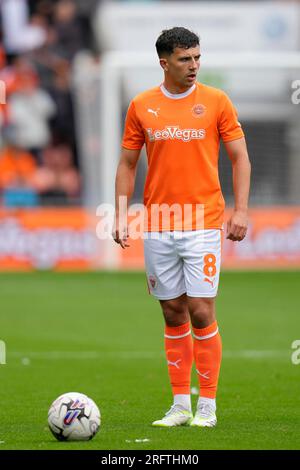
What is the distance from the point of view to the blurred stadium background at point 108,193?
11.0 meters

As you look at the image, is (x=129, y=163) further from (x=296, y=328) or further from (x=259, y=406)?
(x=296, y=328)

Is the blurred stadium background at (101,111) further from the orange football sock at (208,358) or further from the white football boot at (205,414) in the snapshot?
the white football boot at (205,414)

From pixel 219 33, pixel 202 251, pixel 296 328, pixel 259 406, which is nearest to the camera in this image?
pixel 202 251

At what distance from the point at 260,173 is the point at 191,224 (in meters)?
13.6

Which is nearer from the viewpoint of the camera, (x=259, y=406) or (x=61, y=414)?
(x=61, y=414)

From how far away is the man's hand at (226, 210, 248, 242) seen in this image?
7.04 meters

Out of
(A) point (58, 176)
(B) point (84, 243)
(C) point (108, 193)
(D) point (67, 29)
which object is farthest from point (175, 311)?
(D) point (67, 29)

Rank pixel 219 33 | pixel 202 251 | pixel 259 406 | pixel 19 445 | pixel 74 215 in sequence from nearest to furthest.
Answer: pixel 19 445, pixel 202 251, pixel 259 406, pixel 74 215, pixel 219 33

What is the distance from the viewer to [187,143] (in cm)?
723

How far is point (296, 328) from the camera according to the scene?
13000 mm

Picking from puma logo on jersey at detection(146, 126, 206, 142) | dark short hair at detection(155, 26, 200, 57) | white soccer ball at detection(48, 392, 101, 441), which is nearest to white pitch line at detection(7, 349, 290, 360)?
puma logo on jersey at detection(146, 126, 206, 142)

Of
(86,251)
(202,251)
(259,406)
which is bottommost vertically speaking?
(86,251)

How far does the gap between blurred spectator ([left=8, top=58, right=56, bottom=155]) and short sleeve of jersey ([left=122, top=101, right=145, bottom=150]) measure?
1535cm

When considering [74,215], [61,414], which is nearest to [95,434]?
[61,414]
